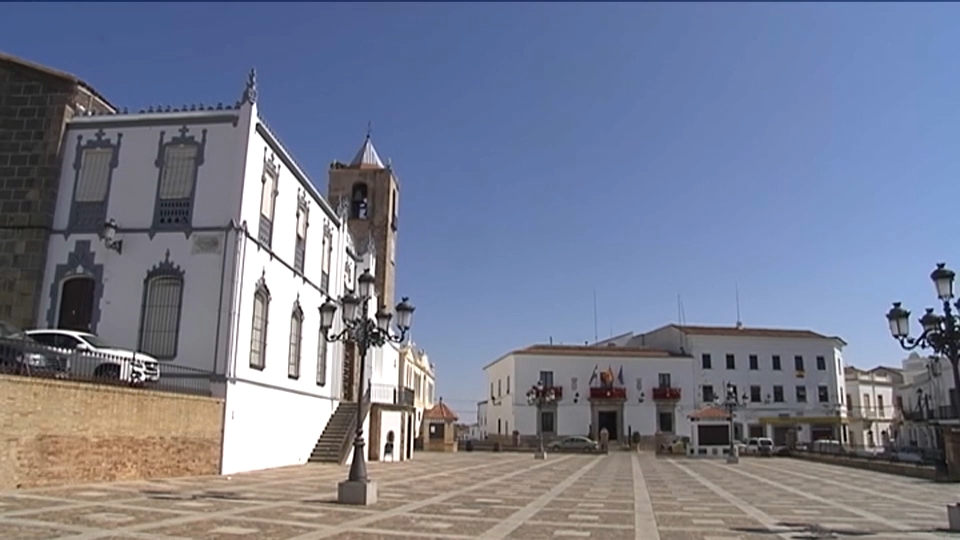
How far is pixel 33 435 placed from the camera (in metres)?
14.0

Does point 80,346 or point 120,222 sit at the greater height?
Result: point 120,222

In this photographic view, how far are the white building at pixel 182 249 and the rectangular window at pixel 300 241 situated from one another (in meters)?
3.04

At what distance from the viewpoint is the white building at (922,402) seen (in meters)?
55.6

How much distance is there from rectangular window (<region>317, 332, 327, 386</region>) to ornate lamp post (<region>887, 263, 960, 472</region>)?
20937 mm

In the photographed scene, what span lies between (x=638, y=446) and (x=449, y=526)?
161 feet

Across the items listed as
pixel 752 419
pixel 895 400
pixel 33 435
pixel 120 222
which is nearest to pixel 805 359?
pixel 752 419

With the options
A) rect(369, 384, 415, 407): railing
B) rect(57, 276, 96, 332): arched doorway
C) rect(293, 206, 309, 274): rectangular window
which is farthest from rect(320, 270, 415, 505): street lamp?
rect(369, 384, 415, 407): railing

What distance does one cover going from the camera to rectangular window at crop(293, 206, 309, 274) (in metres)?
27.1

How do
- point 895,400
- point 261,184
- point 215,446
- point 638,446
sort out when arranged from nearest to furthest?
point 215,446 → point 261,184 → point 638,446 → point 895,400

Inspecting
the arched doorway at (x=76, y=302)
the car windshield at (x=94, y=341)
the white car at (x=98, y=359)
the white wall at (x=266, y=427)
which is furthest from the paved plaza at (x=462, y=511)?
the arched doorway at (x=76, y=302)

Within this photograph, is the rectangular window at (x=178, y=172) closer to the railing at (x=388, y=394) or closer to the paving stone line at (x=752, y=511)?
the railing at (x=388, y=394)

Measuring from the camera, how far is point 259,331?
23.1 m

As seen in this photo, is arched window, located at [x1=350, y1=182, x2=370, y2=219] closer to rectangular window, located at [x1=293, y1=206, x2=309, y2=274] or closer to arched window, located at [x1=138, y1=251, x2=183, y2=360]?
rectangular window, located at [x1=293, y1=206, x2=309, y2=274]

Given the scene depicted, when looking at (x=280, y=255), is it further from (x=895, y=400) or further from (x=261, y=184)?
(x=895, y=400)
